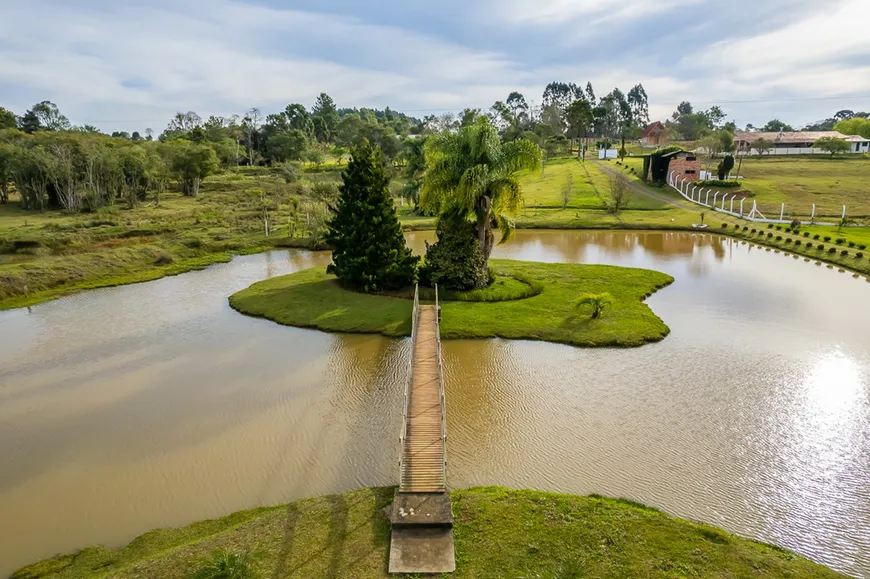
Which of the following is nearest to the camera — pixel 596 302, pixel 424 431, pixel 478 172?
pixel 424 431

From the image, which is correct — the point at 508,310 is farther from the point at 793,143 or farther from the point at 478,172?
the point at 793,143

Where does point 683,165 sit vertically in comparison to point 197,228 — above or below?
above

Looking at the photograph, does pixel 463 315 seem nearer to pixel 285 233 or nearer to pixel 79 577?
pixel 79 577

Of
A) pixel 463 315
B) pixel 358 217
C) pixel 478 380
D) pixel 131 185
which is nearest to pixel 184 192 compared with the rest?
pixel 131 185

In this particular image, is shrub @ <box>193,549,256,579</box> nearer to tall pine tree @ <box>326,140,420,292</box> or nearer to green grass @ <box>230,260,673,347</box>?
green grass @ <box>230,260,673,347</box>

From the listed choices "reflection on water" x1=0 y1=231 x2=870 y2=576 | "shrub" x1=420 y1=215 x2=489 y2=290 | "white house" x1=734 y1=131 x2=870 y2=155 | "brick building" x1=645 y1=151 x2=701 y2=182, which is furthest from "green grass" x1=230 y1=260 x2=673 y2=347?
"white house" x1=734 y1=131 x2=870 y2=155

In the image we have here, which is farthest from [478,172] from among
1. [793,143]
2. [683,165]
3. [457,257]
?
[793,143]

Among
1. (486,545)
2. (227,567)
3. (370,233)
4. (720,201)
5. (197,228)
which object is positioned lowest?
(486,545)
